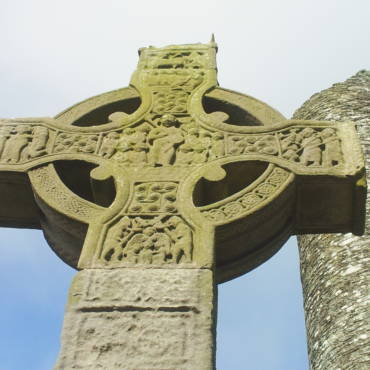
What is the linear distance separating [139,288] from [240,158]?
3.67ft

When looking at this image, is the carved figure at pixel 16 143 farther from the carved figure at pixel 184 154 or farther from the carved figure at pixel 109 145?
the carved figure at pixel 184 154

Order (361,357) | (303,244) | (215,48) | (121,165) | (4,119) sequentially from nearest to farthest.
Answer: (121,165) < (4,119) < (215,48) < (361,357) < (303,244)

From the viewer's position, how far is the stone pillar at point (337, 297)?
936cm

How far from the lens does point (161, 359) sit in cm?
293

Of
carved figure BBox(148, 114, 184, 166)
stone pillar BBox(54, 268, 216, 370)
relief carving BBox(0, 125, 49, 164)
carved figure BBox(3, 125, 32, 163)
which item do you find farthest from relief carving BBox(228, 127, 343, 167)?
carved figure BBox(3, 125, 32, 163)

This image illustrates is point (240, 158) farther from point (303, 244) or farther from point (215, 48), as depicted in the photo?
point (303, 244)

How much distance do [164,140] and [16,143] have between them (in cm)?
90

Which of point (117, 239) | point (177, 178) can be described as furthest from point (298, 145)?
point (117, 239)

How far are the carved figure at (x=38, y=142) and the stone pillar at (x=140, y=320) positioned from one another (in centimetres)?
108

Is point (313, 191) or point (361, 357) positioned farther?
point (361, 357)

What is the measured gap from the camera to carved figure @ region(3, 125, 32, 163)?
161 inches

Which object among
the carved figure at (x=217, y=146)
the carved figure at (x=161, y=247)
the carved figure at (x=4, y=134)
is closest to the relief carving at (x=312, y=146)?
the carved figure at (x=217, y=146)

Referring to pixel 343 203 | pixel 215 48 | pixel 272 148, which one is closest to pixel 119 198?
pixel 272 148

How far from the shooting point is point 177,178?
3.81 metres
